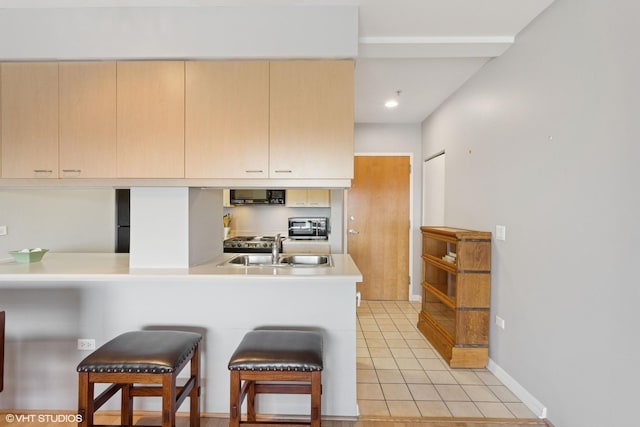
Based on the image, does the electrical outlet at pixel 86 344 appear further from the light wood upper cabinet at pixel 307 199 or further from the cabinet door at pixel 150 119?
the light wood upper cabinet at pixel 307 199

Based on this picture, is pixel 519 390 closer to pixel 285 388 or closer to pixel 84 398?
pixel 285 388

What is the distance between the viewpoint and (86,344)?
6.83ft

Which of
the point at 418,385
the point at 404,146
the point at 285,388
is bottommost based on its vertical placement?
the point at 418,385

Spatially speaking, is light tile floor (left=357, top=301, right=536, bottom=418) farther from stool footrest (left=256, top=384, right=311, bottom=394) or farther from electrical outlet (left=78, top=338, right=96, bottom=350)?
electrical outlet (left=78, top=338, right=96, bottom=350)

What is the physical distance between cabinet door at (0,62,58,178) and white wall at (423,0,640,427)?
309 cm

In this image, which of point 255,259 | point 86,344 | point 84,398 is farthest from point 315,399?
point 86,344

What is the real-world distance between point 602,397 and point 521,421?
0.58m

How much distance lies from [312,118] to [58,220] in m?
3.83

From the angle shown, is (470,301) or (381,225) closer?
(470,301)

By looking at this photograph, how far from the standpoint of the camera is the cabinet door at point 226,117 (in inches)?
83.2

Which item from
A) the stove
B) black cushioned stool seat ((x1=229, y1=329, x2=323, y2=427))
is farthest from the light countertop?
the stove

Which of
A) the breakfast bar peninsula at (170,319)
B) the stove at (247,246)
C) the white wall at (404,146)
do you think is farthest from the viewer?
the white wall at (404,146)

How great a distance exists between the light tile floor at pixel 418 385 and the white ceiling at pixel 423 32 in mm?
2487

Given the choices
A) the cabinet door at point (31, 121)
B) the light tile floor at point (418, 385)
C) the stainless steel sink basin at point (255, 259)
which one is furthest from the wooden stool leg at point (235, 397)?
the cabinet door at point (31, 121)
